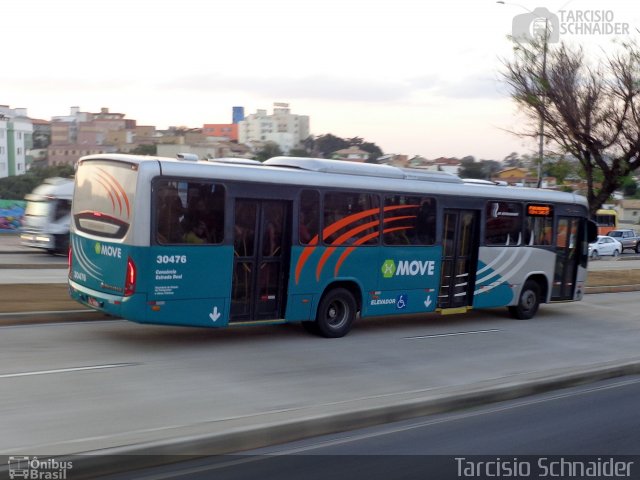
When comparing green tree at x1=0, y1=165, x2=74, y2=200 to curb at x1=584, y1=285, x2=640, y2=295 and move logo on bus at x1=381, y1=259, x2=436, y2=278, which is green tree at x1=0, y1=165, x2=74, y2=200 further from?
move logo on bus at x1=381, y1=259, x2=436, y2=278

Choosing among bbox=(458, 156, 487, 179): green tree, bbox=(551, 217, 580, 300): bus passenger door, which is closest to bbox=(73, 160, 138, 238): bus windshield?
bbox=(551, 217, 580, 300): bus passenger door

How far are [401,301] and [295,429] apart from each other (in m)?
7.68

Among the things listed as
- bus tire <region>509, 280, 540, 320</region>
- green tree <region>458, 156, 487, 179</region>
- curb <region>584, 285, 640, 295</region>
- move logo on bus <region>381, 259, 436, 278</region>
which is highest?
green tree <region>458, 156, 487, 179</region>

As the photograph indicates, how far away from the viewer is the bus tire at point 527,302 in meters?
18.1

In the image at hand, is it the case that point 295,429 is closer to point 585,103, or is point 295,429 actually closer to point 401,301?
point 401,301

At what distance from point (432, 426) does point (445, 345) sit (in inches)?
228

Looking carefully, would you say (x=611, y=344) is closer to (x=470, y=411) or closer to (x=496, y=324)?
(x=496, y=324)

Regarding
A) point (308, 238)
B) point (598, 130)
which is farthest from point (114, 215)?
point (598, 130)

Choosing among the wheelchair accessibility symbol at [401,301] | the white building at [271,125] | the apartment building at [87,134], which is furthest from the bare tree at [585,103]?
the white building at [271,125]

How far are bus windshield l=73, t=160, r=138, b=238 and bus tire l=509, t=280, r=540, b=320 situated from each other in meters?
9.77

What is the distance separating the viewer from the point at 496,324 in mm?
17406

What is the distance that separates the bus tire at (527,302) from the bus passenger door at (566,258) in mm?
589

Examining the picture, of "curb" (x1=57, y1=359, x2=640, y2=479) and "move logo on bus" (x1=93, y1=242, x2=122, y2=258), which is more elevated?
"move logo on bus" (x1=93, y1=242, x2=122, y2=258)

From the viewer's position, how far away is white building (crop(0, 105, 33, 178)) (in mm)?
119000
